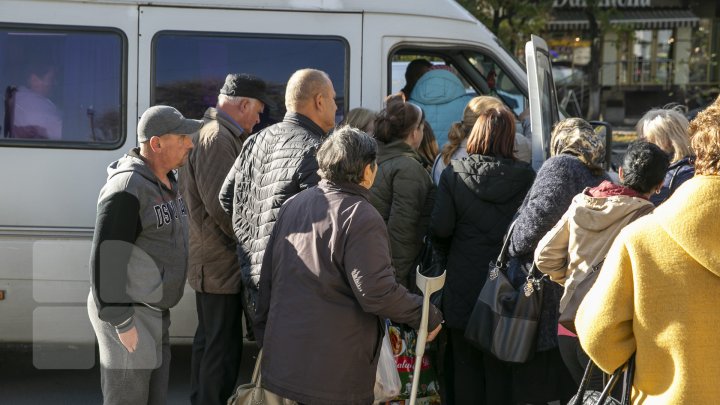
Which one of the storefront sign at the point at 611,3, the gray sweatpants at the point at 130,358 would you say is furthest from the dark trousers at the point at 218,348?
the storefront sign at the point at 611,3

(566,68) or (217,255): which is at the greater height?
(566,68)

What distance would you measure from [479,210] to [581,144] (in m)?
0.66

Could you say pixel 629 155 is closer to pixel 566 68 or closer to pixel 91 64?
pixel 91 64

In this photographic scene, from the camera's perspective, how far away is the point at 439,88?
6.44 m

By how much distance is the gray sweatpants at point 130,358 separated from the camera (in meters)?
4.03

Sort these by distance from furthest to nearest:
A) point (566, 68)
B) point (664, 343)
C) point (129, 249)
Answer: 1. point (566, 68)
2. point (129, 249)
3. point (664, 343)

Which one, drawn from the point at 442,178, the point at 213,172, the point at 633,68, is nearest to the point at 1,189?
the point at 213,172

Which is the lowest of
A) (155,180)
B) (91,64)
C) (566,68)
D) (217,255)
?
(217,255)

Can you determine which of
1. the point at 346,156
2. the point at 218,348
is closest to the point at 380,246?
the point at 346,156

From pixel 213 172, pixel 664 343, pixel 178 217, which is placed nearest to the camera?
pixel 664 343

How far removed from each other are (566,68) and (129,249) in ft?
94.0

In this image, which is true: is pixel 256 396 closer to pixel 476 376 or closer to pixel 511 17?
pixel 476 376

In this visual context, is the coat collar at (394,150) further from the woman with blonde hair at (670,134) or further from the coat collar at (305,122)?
the woman with blonde hair at (670,134)

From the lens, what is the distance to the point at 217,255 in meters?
5.12
